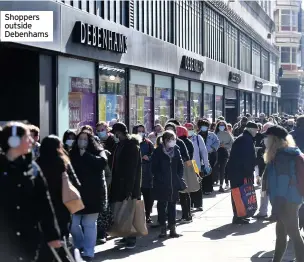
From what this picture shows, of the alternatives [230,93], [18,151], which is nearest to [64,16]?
[18,151]

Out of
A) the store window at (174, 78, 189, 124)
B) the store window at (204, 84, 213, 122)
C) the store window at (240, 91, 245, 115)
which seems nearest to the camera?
the store window at (174, 78, 189, 124)

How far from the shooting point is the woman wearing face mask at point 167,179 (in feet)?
→ 41.5

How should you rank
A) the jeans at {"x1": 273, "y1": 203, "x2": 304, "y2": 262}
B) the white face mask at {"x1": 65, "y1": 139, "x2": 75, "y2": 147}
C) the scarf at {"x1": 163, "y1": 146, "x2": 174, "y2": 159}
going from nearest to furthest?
the jeans at {"x1": 273, "y1": 203, "x2": 304, "y2": 262}, the white face mask at {"x1": 65, "y1": 139, "x2": 75, "y2": 147}, the scarf at {"x1": 163, "y1": 146, "x2": 174, "y2": 159}

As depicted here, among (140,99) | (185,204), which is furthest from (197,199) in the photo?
(140,99)

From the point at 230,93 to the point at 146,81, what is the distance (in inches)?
708

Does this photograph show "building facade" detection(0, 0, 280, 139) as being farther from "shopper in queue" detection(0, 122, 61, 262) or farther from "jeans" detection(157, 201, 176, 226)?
"shopper in queue" detection(0, 122, 61, 262)

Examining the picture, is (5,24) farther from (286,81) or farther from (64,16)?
(286,81)

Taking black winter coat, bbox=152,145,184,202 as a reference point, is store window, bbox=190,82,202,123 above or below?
above

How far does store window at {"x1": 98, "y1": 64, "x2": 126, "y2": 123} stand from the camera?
19875 millimetres

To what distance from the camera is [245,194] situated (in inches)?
566

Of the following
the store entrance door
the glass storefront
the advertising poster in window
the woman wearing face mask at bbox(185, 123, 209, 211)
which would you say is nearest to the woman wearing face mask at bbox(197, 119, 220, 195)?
the woman wearing face mask at bbox(185, 123, 209, 211)

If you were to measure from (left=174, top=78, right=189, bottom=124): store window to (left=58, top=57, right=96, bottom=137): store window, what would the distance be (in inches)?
378
